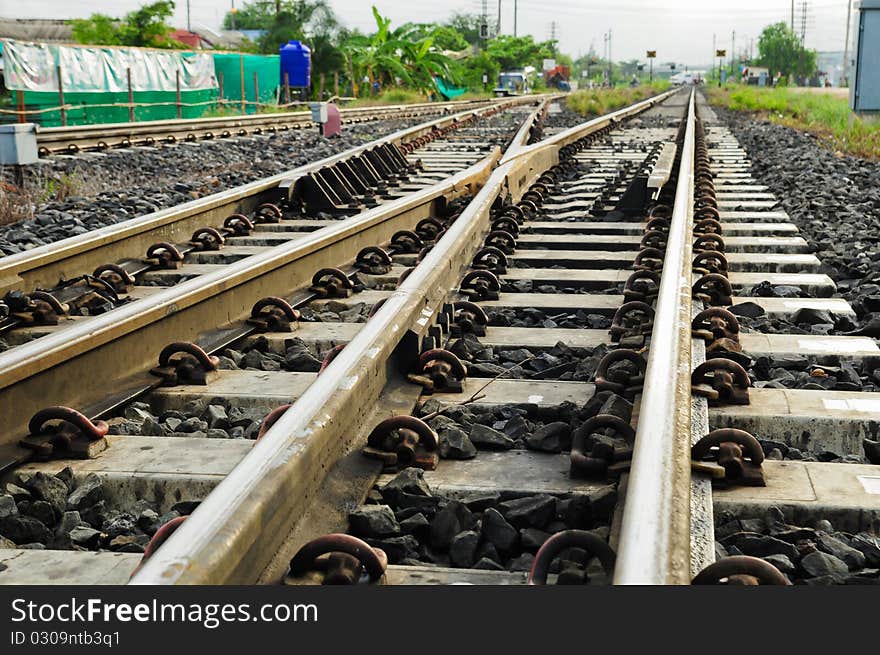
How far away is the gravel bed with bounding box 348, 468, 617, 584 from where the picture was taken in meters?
Result: 2.28

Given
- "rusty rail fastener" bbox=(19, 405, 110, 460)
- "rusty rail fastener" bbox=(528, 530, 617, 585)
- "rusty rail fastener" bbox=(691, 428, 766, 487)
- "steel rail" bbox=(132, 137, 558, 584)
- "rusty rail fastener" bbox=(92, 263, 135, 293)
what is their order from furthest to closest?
"rusty rail fastener" bbox=(92, 263, 135, 293), "rusty rail fastener" bbox=(19, 405, 110, 460), "rusty rail fastener" bbox=(691, 428, 766, 487), "rusty rail fastener" bbox=(528, 530, 617, 585), "steel rail" bbox=(132, 137, 558, 584)

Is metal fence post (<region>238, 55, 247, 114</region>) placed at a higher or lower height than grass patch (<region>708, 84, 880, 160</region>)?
higher

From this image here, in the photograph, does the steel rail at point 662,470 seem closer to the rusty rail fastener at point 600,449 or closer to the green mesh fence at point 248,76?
the rusty rail fastener at point 600,449

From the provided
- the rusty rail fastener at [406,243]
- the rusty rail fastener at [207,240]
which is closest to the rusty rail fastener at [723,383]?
the rusty rail fastener at [406,243]

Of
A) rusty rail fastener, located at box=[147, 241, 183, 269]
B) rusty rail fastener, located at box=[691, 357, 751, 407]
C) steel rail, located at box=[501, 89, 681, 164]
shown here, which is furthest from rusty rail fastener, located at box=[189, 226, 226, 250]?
rusty rail fastener, located at box=[691, 357, 751, 407]

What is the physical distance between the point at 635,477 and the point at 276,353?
7.07 ft

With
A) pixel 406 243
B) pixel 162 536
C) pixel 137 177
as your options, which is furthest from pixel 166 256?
pixel 137 177

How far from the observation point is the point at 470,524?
7.86 ft

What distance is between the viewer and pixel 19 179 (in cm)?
940

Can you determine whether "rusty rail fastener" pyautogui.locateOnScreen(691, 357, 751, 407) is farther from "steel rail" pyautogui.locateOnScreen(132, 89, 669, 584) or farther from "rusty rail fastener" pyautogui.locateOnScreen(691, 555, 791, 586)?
"rusty rail fastener" pyautogui.locateOnScreen(691, 555, 791, 586)

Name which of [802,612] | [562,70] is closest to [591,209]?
[802,612]

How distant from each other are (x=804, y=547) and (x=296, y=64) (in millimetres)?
34000

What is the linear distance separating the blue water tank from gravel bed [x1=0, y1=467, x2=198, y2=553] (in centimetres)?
3322

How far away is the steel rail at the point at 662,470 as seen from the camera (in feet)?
5.63
